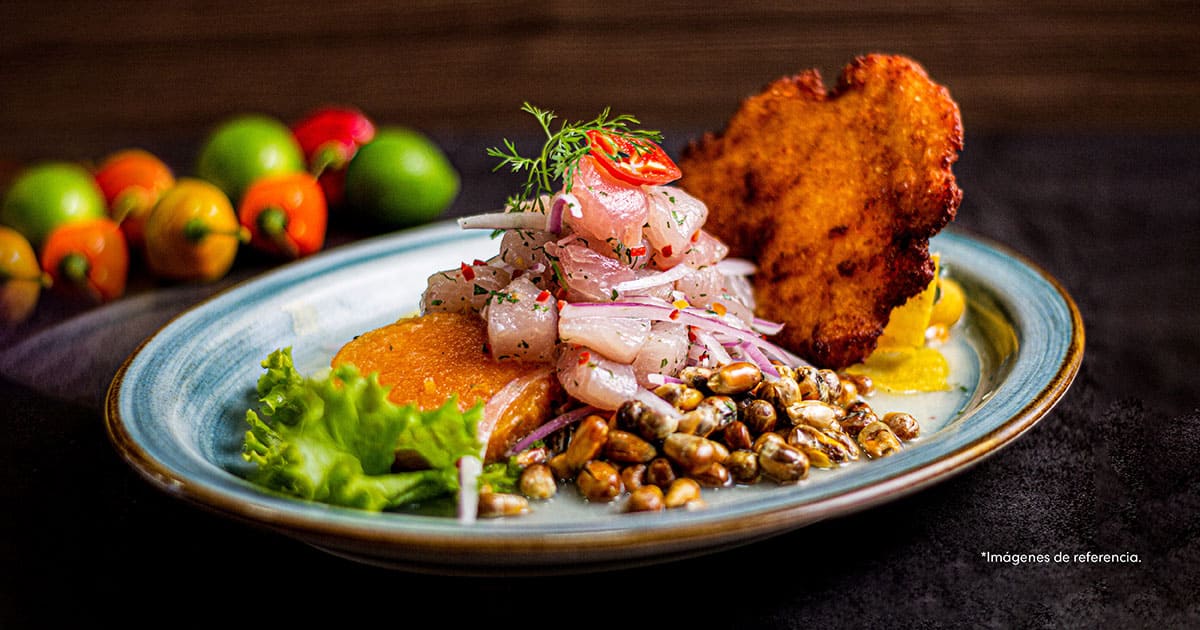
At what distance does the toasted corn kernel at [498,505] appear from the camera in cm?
243

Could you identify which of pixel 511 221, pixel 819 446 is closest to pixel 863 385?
pixel 819 446

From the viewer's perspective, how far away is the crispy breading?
10.4ft

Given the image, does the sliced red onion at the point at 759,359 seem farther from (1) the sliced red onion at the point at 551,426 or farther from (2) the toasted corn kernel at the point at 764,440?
(1) the sliced red onion at the point at 551,426

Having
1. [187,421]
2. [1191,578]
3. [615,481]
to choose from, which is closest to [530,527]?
[615,481]

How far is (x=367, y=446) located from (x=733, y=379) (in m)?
0.96

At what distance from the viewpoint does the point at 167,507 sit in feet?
9.60

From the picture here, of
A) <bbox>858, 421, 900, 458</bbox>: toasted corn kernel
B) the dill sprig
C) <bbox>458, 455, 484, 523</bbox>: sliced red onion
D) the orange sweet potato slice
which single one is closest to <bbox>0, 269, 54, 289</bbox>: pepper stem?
the orange sweet potato slice

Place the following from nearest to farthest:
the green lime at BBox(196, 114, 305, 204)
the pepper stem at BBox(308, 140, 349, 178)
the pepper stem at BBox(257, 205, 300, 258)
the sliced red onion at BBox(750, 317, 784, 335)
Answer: the sliced red onion at BBox(750, 317, 784, 335) → the pepper stem at BBox(257, 205, 300, 258) → the green lime at BBox(196, 114, 305, 204) → the pepper stem at BBox(308, 140, 349, 178)

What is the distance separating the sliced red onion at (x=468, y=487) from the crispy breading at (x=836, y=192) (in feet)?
4.18

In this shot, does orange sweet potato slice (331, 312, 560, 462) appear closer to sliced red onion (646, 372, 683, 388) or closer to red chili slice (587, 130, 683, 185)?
sliced red onion (646, 372, 683, 388)

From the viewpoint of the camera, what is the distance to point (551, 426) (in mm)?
2771

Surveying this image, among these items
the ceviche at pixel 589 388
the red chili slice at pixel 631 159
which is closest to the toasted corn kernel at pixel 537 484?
the ceviche at pixel 589 388

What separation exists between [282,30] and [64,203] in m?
3.37

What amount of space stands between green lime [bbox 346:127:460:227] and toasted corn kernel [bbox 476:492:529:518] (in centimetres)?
303
